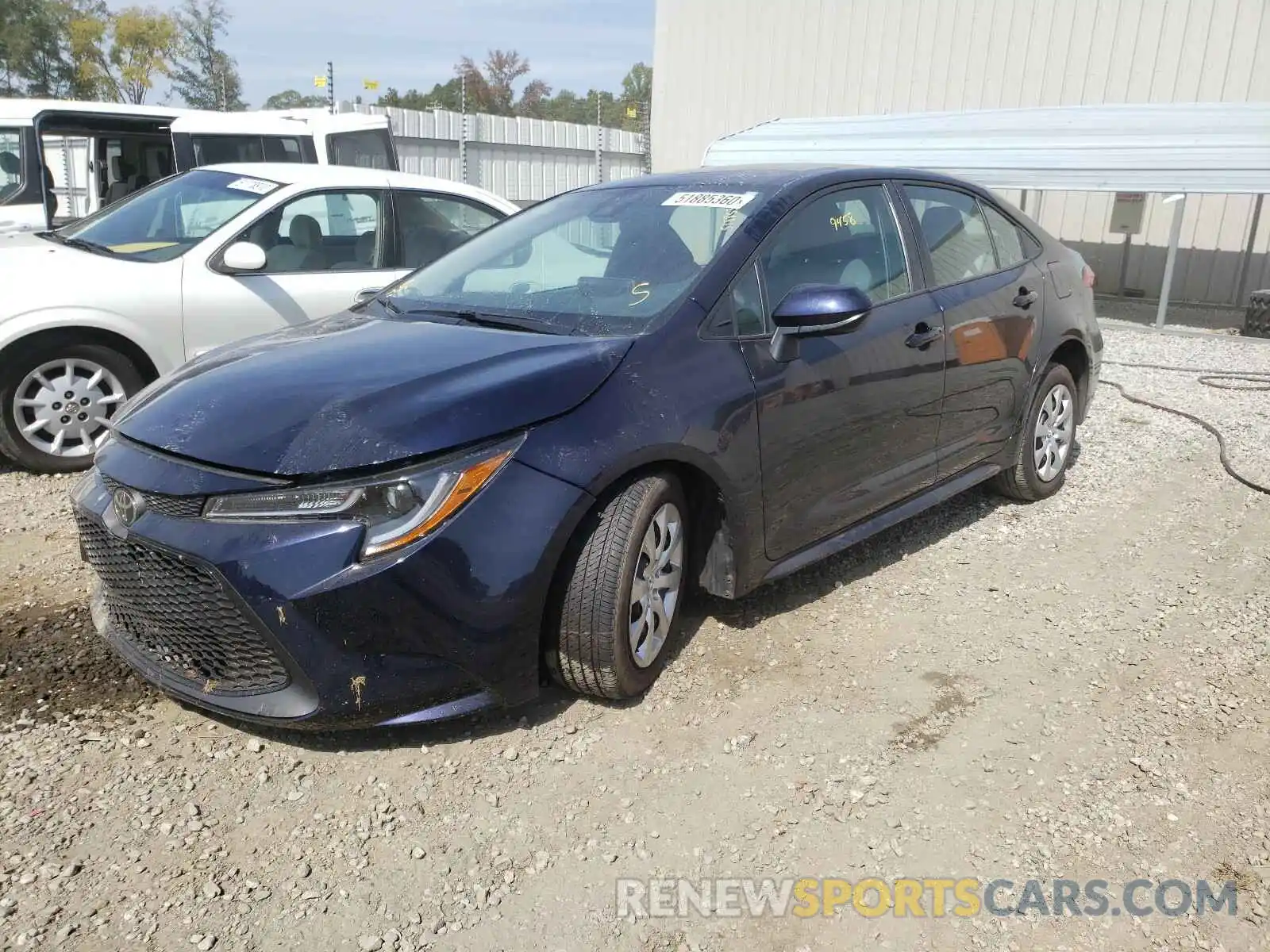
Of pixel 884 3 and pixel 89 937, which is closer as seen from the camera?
pixel 89 937

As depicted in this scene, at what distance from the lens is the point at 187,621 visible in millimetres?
2635

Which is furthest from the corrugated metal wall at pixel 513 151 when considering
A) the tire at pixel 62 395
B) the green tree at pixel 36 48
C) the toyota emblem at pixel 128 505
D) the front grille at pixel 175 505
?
the green tree at pixel 36 48

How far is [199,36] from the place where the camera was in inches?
1662

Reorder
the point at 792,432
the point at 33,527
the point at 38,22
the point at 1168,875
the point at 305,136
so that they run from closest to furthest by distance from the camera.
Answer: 1. the point at 1168,875
2. the point at 792,432
3. the point at 33,527
4. the point at 305,136
5. the point at 38,22

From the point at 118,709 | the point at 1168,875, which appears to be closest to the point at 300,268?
the point at 118,709

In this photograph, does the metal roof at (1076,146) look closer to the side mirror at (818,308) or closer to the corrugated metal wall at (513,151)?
the corrugated metal wall at (513,151)

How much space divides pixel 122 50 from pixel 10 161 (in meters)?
39.5

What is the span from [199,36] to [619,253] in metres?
46.5

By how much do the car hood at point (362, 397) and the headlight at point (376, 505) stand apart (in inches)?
2.1

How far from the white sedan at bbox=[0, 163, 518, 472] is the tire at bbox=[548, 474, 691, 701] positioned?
3.05m

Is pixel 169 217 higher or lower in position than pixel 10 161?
lower

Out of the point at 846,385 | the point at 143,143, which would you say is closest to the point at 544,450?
the point at 846,385

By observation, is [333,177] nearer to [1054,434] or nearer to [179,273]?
[179,273]

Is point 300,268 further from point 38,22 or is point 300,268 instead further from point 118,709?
point 38,22
